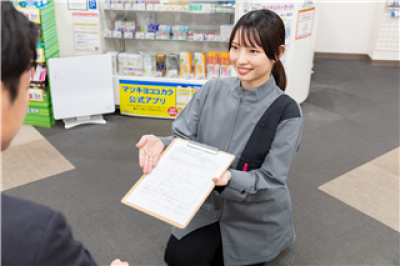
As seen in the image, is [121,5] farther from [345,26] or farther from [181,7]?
[345,26]

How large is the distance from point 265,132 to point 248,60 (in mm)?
357

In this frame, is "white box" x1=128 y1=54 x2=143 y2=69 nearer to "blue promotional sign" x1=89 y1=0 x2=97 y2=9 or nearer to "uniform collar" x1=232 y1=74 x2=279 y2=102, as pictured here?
"blue promotional sign" x1=89 y1=0 x2=97 y2=9

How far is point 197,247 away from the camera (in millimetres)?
1954

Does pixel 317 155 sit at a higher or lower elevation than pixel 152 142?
lower

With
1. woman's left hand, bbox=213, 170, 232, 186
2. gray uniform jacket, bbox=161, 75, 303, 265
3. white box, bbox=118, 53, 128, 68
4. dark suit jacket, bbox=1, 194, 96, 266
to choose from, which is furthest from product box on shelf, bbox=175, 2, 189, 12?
dark suit jacket, bbox=1, 194, 96, 266

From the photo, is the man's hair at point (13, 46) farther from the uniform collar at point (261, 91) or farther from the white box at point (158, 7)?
the white box at point (158, 7)

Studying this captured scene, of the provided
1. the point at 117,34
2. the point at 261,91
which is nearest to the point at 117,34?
the point at 117,34

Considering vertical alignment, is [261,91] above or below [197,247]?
above

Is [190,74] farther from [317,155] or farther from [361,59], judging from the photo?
[361,59]

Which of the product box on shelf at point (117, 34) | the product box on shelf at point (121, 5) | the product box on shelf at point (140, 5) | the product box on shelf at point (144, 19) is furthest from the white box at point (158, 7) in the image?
the product box on shelf at point (117, 34)

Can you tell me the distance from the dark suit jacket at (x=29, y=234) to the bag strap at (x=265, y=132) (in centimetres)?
119

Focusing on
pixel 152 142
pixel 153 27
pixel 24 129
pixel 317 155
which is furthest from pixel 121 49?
pixel 152 142

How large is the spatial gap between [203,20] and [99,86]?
54.3 inches

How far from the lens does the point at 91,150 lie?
352 cm
